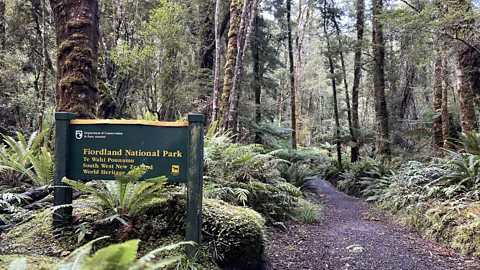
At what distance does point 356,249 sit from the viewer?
14.7 ft

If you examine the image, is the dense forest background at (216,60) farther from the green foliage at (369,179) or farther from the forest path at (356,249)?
the forest path at (356,249)

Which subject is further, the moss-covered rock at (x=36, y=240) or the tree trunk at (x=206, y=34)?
the tree trunk at (x=206, y=34)

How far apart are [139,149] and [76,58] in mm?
2918

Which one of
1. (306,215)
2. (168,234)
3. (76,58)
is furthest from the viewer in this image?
(306,215)

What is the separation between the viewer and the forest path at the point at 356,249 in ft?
13.0

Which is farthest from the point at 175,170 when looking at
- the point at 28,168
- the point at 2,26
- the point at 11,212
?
the point at 2,26

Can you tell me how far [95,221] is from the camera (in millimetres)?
2988

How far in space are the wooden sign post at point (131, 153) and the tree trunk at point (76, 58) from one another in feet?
6.44

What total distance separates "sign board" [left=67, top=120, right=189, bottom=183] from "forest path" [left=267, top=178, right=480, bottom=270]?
6.22ft

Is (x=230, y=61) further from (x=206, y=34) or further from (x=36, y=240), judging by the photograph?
(x=36, y=240)

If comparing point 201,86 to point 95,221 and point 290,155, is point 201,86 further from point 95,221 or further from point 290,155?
point 95,221

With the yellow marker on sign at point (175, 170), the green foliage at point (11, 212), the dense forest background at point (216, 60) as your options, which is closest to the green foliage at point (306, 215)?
the dense forest background at point (216, 60)

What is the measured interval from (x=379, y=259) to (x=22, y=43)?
1429 cm

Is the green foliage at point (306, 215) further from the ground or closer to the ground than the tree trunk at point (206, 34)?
closer to the ground
